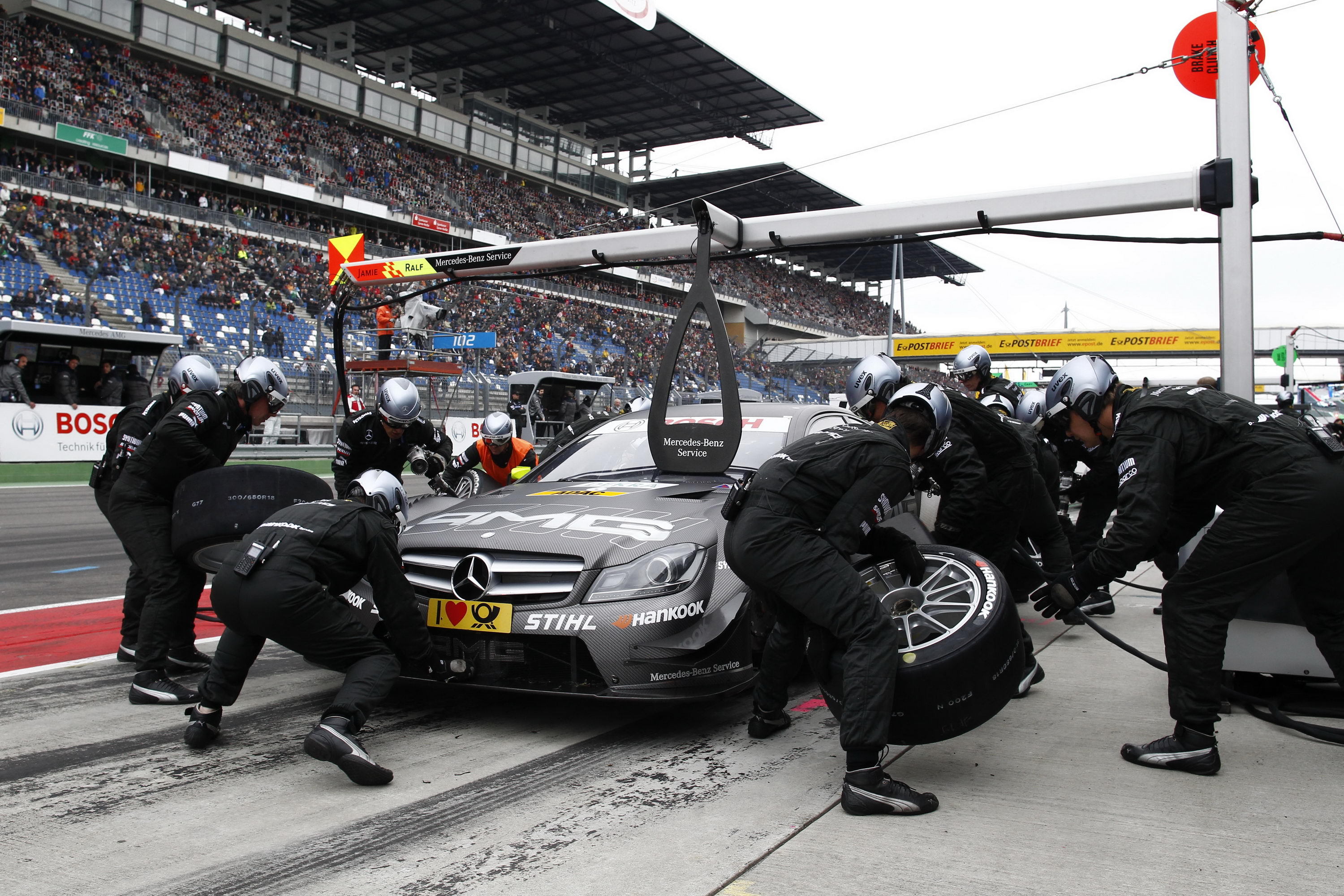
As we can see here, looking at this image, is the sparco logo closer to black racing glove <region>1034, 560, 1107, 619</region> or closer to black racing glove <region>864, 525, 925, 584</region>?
black racing glove <region>864, 525, 925, 584</region>

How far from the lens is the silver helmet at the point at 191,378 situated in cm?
518

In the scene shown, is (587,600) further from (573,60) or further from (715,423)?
(573,60)

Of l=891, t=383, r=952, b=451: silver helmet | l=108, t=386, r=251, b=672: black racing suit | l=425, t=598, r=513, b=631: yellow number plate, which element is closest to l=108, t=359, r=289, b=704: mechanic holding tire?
l=108, t=386, r=251, b=672: black racing suit

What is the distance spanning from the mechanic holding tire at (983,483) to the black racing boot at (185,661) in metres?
3.69

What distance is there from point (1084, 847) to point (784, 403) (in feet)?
11.2

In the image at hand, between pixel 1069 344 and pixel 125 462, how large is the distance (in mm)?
41741

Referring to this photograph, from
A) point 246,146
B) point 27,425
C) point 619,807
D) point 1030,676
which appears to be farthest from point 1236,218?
point 246,146

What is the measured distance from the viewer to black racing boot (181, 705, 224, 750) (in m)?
3.86

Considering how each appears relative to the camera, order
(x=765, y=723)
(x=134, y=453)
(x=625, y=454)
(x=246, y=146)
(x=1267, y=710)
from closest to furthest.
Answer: (x=765, y=723) < (x=1267, y=710) < (x=134, y=453) < (x=625, y=454) < (x=246, y=146)

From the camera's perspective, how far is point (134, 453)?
16.5 feet

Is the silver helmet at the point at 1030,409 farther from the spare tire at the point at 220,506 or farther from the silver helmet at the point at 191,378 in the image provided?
the silver helmet at the point at 191,378

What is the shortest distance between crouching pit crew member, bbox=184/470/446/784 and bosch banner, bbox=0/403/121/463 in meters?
14.1

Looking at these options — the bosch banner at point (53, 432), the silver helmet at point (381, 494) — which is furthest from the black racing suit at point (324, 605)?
the bosch banner at point (53, 432)

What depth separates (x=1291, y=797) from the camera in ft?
11.2
